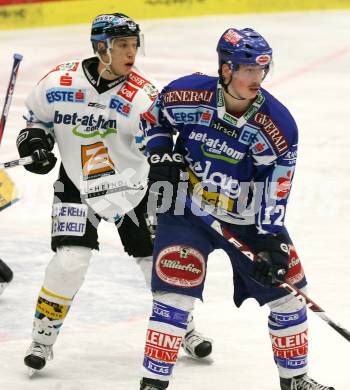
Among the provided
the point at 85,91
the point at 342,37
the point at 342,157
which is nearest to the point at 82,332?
the point at 85,91

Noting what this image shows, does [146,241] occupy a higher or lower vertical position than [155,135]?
lower

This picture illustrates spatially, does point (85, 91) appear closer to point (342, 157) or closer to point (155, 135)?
point (155, 135)

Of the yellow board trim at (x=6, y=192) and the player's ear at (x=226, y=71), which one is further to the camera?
the yellow board trim at (x=6, y=192)

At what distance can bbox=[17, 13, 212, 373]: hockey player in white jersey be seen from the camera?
5398 millimetres

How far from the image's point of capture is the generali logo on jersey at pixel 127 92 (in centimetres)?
546

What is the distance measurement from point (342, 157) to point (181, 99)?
15.9 feet

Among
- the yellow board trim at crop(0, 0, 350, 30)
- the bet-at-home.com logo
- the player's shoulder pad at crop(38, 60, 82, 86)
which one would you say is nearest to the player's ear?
the bet-at-home.com logo

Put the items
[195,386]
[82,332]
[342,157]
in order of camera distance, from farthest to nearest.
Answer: [342,157] → [82,332] → [195,386]

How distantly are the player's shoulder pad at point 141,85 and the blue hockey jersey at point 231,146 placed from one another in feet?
1.85

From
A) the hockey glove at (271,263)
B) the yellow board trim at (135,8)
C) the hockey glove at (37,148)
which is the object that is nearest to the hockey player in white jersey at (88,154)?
A: the hockey glove at (37,148)

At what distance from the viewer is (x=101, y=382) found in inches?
211

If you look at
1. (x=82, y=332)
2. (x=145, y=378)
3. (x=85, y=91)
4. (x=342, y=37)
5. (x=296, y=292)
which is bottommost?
(x=342, y=37)

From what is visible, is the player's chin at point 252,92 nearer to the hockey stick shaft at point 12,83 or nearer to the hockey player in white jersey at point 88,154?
the hockey player in white jersey at point 88,154

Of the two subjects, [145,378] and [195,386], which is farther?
[195,386]
